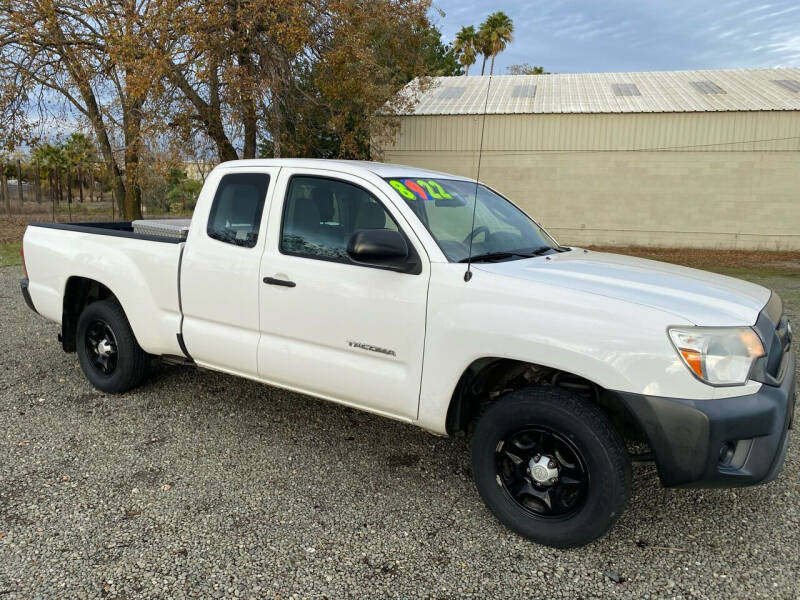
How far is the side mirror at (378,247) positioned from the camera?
306 centimetres

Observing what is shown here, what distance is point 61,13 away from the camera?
Answer: 680 inches

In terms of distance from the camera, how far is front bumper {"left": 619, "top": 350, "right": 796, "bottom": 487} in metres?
2.53

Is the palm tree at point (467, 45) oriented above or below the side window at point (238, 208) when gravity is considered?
above

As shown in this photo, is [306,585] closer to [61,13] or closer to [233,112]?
[233,112]

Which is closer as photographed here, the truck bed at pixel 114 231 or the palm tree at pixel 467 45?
the truck bed at pixel 114 231

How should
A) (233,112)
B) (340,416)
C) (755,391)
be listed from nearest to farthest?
(755,391)
(340,416)
(233,112)

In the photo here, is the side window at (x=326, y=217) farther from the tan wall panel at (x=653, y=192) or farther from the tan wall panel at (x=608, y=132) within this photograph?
the tan wall panel at (x=653, y=192)

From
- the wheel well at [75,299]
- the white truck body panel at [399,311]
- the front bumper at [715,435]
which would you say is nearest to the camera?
the front bumper at [715,435]

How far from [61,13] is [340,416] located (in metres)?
18.1

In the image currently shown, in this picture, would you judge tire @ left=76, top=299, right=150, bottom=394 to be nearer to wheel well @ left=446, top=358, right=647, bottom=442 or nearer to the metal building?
wheel well @ left=446, top=358, right=647, bottom=442

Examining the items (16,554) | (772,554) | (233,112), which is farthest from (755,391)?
(233,112)

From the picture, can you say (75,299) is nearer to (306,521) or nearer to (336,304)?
(336,304)

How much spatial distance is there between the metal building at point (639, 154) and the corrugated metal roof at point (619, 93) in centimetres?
7

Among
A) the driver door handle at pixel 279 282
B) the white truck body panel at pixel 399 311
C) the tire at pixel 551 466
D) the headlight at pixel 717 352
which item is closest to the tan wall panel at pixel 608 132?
the white truck body panel at pixel 399 311
